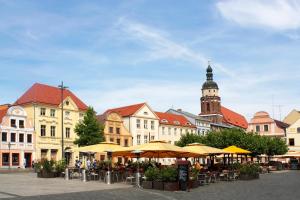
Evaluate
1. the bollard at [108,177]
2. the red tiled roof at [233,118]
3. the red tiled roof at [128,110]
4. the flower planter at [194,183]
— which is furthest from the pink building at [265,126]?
the flower planter at [194,183]

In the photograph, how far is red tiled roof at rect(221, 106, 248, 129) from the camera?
375ft

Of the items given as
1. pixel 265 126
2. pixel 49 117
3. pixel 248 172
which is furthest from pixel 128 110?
pixel 248 172

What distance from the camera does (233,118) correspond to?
393 feet

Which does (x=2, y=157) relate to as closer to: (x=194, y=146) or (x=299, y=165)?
(x=194, y=146)

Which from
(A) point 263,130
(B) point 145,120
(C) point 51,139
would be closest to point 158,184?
(C) point 51,139

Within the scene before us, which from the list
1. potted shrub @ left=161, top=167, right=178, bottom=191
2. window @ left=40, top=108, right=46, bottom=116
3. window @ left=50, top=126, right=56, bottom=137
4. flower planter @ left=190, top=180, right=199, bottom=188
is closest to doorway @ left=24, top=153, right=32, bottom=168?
window @ left=50, top=126, right=56, bottom=137

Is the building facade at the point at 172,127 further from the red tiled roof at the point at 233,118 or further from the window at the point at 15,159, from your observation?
the window at the point at 15,159

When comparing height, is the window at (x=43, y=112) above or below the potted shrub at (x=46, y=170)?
above

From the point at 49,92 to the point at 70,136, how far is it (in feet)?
22.2

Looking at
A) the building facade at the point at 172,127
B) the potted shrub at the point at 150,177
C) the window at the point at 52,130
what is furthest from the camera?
the building facade at the point at 172,127

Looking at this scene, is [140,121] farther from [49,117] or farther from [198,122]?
[198,122]

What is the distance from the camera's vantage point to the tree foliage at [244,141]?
5759 centimetres

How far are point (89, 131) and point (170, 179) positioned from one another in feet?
108

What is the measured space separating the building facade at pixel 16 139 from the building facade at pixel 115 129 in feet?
44.1
